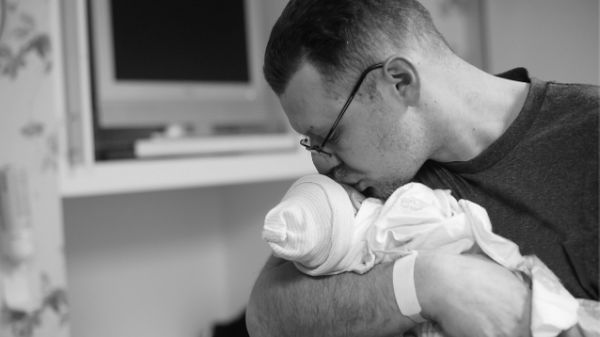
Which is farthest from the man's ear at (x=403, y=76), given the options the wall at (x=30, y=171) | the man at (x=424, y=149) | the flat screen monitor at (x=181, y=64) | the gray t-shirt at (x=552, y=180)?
the flat screen monitor at (x=181, y=64)

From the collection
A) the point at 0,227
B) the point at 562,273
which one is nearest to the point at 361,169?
the point at 562,273

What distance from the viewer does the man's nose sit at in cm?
93

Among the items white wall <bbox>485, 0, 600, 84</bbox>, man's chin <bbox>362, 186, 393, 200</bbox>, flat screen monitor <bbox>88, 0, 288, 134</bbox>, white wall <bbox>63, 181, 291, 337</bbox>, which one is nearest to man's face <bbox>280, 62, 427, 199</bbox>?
man's chin <bbox>362, 186, 393, 200</bbox>

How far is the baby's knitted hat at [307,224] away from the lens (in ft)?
2.47

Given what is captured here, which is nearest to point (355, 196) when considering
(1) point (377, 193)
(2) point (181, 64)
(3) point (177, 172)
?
(1) point (377, 193)

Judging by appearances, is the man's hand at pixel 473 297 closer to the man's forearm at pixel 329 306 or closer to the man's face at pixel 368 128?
the man's forearm at pixel 329 306

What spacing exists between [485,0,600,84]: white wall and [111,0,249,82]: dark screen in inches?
39.7

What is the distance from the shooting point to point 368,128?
884mm

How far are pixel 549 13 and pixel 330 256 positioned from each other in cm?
84

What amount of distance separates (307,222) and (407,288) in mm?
165

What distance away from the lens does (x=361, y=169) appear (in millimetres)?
905

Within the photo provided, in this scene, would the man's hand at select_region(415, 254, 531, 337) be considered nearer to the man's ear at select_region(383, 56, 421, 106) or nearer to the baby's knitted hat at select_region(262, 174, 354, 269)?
the baby's knitted hat at select_region(262, 174, 354, 269)

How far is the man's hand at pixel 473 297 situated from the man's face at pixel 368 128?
6.6 inches

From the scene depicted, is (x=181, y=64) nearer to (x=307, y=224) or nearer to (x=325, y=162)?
(x=325, y=162)
